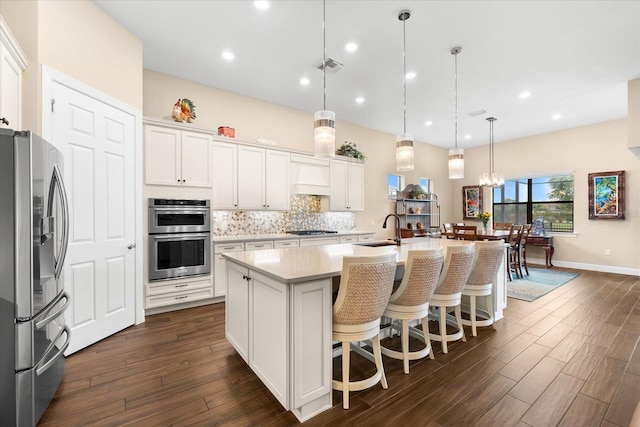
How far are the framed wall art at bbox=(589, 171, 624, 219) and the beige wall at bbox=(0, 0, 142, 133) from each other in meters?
8.59

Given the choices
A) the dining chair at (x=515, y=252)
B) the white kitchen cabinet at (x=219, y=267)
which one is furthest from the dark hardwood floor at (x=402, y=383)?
the dining chair at (x=515, y=252)

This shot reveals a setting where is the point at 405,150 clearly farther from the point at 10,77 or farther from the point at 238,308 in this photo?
the point at 10,77

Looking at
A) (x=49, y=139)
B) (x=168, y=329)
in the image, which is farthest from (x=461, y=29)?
(x=168, y=329)

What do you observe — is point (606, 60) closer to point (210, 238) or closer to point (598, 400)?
point (598, 400)

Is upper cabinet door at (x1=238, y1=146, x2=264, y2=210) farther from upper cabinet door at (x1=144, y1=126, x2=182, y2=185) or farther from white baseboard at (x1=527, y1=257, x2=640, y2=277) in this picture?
white baseboard at (x1=527, y1=257, x2=640, y2=277)

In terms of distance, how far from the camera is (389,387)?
207 centimetres

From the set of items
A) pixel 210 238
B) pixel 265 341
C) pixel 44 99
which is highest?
pixel 44 99

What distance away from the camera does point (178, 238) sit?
3623mm

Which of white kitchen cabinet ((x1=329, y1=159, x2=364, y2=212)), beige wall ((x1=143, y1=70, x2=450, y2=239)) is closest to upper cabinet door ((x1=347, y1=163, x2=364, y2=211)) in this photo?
white kitchen cabinet ((x1=329, y1=159, x2=364, y2=212))

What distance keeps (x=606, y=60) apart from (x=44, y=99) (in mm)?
6151

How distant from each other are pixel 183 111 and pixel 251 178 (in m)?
1.31

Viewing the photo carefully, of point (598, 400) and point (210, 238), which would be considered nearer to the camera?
point (598, 400)

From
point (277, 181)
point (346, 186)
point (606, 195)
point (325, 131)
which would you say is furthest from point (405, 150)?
point (606, 195)

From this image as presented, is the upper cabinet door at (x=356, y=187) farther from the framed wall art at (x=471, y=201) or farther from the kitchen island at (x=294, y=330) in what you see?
the framed wall art at (x=471, y=201)
